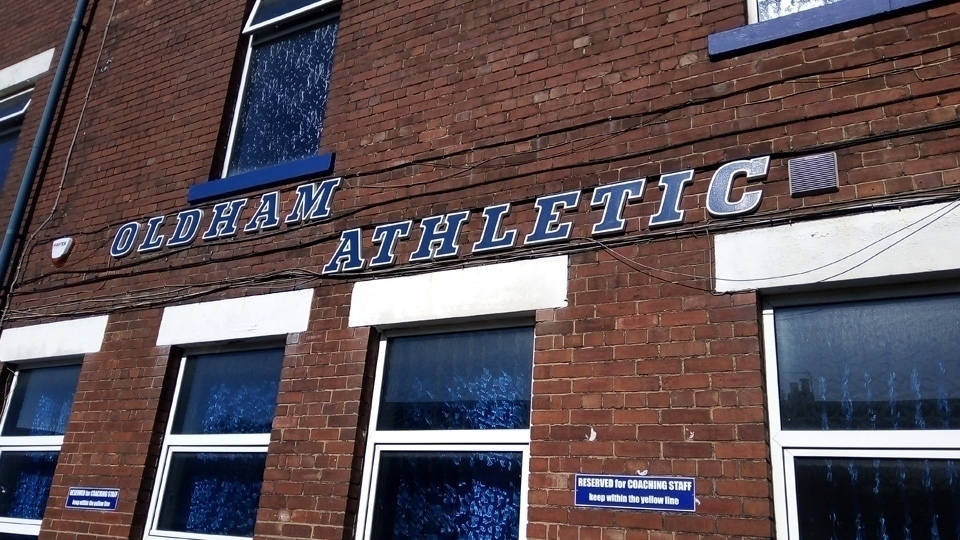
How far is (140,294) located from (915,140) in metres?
5.22

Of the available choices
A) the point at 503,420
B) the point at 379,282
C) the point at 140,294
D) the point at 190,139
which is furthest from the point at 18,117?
the point at 503,420

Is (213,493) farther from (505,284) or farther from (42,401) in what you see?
(505,284)

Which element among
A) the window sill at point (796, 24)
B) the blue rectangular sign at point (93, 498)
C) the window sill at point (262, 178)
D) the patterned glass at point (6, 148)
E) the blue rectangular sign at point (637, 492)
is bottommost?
the blue rectangular sign at point (93, 498)

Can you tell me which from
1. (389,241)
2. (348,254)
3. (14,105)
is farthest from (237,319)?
(14,105)

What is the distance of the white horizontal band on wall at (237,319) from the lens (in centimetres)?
524

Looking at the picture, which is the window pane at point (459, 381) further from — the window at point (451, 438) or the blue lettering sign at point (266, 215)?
the blue lettering sign at point (266, 215)

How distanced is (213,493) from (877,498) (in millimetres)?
3899

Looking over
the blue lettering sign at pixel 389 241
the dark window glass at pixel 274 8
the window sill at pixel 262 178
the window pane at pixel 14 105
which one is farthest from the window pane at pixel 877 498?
the window pane at pixel 14 105

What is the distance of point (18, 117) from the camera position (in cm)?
820

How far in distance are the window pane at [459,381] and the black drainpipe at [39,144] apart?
4189 millimetres

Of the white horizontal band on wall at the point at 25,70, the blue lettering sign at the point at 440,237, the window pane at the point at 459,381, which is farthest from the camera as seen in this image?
the white horizontal band on wall at the point at 25,70

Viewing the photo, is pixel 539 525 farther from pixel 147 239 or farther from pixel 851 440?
pixel 147 239

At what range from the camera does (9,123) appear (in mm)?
8375

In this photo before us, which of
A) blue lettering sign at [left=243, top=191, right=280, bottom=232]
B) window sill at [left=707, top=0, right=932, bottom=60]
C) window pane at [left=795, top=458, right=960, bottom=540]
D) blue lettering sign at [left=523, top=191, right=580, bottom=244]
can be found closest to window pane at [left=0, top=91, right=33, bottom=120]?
blue lettering sign at [left=243, top=191, right=280, bottom=232]
